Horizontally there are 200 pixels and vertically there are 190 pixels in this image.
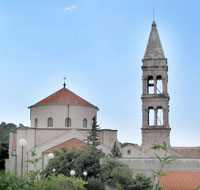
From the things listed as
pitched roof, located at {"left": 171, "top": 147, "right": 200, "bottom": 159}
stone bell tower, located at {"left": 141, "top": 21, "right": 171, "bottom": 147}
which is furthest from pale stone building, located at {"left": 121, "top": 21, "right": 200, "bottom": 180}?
pitched roof, located at {"left": 171, "top": 147, "right": 200, "bottom": 159}

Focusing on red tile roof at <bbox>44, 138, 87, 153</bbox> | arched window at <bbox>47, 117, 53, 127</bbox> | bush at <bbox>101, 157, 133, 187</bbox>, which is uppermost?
arched window at <bbox>47, 117, 53, 127</bbox>

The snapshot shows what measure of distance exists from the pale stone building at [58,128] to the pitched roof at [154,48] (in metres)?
9.49

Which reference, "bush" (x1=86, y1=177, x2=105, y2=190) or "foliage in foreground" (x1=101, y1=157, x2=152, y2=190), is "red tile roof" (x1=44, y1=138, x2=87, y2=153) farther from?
"bush" (x1=86, y1=177, x2=105, y2=190)

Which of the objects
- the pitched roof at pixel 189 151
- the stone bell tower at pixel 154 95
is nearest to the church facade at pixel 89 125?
the stone bell tower at pixel 154 95

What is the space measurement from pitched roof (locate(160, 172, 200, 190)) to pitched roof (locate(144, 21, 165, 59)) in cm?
1180

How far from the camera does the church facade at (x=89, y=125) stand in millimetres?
37094

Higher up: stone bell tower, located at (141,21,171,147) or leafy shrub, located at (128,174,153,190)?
stone bell tower, located at (141,21,171,147)

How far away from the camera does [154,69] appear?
39.4 meters

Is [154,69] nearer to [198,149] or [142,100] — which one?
[142,100]

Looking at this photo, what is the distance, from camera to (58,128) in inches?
1688

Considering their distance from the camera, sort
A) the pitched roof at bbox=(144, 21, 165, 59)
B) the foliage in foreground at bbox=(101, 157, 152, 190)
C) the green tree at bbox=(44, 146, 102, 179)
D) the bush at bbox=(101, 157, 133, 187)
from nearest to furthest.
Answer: the foliage in foreground at bbox=(101, 157, 152, 190), the bush at bbox=(101, 157, 133, 187), the green tree at bbox=(44, 146, 102, 179), the pitched roof at bbox=(144, 21, 165, 59)

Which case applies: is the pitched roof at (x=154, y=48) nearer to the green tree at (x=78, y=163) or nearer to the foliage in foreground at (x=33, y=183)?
the green tree at (x=78, y=163)

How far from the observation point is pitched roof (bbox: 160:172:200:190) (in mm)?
32478

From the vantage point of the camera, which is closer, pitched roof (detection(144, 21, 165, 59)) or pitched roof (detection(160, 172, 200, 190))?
pitched roof (detection(160, 172, 200, 190))
